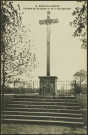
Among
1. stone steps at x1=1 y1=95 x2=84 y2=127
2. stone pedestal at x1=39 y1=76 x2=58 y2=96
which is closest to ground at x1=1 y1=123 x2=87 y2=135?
stone steps at x1=1 y1=95 x2=84 y2=127

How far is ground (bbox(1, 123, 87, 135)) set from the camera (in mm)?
7855

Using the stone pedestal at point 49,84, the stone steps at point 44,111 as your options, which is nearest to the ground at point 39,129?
the stone steps at point 44,111

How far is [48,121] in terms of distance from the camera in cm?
927

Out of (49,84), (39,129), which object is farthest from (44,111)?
(49,84)

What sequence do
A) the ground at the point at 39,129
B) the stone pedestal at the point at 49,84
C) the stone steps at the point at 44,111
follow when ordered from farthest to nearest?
the stone pedestal at the point at 49,84 < the stone steps at the point at 44,111 < the ground at the point at 39,129

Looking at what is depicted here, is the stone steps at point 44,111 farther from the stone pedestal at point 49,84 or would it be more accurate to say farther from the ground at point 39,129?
the stone pedestal at point 49,84

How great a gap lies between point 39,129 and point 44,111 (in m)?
2.03

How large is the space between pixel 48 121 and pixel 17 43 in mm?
5972

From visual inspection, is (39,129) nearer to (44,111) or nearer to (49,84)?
(44,111)

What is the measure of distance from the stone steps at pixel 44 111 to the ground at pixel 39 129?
0.46 m

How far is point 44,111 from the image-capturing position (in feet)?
33.9

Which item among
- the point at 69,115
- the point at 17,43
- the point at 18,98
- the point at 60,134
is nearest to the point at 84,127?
the point at 69,115

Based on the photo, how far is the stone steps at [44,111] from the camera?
31.0ft

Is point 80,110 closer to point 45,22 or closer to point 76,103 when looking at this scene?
point 76,103
